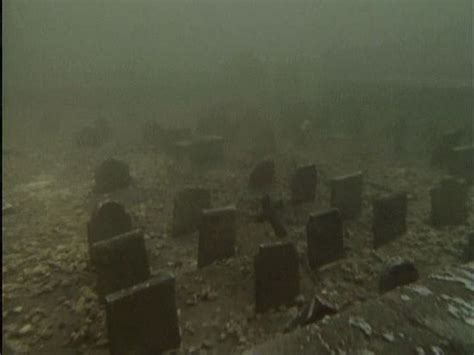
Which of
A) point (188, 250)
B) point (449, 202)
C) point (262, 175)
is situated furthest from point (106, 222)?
point (449, 202)

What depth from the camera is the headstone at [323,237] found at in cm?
478

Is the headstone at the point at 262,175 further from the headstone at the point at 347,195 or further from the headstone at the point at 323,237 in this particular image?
the headstone at the point at 323,237

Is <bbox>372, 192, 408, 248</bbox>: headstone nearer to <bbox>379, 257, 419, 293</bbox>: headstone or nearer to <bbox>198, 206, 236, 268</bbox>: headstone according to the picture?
<bbox>198, 206, 236, 268</bbox>: headstone

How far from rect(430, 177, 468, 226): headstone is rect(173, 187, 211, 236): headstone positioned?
11.9ft

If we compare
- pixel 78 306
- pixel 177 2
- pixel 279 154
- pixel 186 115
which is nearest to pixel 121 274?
pixel 78 306

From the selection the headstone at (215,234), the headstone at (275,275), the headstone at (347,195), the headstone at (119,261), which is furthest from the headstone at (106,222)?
the headstone at (347,195)

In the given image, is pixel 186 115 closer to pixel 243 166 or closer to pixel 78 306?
pixel 243 166

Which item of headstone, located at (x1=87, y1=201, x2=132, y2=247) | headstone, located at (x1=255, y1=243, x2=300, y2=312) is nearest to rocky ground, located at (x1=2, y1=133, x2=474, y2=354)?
headstone, located at (x1=255, y1=243, x2=300, y2=312)

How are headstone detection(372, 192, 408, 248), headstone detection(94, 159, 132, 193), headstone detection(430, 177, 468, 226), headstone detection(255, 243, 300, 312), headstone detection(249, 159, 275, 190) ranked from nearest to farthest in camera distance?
headstone detection(255, 243, 300, 312)
headstone detection(372, 192, 408, 248)
headstone detection(430, 177, 468, 226)
headstone detection(249, 159, 275, 190)
headstone detection(94, 159, 132, 193)

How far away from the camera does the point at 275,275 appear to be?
13.6 feet

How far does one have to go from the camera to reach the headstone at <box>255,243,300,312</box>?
407cm

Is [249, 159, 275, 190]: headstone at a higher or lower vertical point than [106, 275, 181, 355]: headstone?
higher

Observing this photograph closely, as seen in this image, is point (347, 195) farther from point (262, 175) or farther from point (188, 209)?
point (188, 209)

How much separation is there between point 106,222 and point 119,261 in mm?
1084
